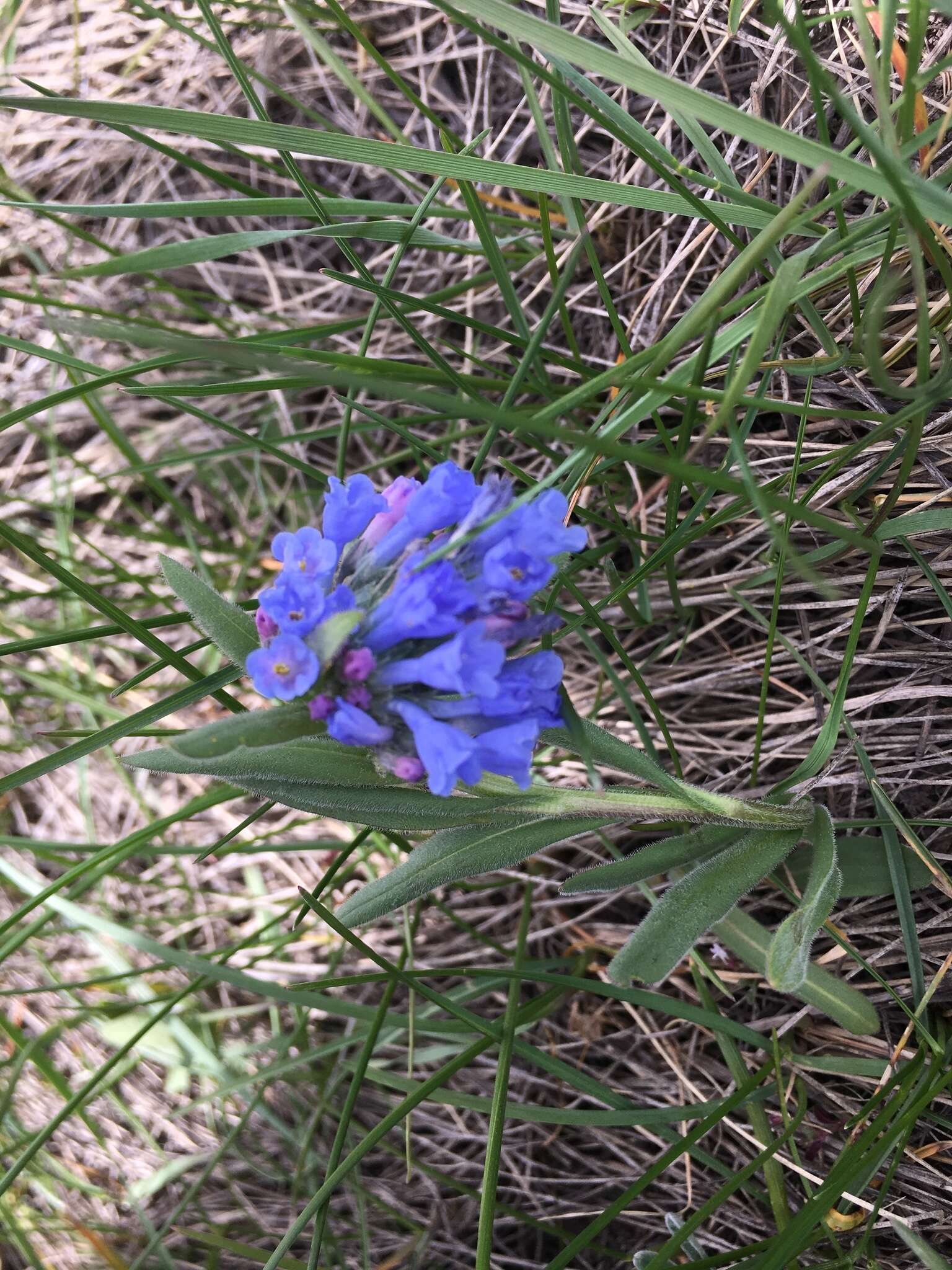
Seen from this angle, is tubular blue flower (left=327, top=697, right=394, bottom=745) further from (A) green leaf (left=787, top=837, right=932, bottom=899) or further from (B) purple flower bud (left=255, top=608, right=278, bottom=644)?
(A) green leaf (left=787, top=837, right=932, bottom=899)

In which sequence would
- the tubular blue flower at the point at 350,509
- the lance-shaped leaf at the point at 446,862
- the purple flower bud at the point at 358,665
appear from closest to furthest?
the purple flower bud at the point at 358,665
the tubular blue flower at the point at 350,509
the lance-shaped leaf at the point at 446,862

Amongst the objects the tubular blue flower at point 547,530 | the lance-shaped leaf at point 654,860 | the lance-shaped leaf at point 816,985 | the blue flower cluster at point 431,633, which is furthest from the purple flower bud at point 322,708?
the lance-shaped leaf at point 816,985

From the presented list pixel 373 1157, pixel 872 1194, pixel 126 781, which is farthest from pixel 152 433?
pixel 872 1194

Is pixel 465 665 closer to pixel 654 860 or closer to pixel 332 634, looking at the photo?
pixel 332 634

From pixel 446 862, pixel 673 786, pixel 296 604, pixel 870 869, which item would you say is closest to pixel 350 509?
pixel 296 604

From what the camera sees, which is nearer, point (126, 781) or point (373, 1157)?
point (373, 1157)

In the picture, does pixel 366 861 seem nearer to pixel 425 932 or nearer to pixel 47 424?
pixel 425 932

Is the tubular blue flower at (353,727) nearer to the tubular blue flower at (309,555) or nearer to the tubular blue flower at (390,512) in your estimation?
the tubular blue flower at (309,555)

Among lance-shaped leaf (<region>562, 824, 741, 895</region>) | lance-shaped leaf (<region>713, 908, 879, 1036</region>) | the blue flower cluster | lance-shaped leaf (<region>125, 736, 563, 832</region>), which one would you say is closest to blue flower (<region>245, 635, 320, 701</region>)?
the blue flower cluster
